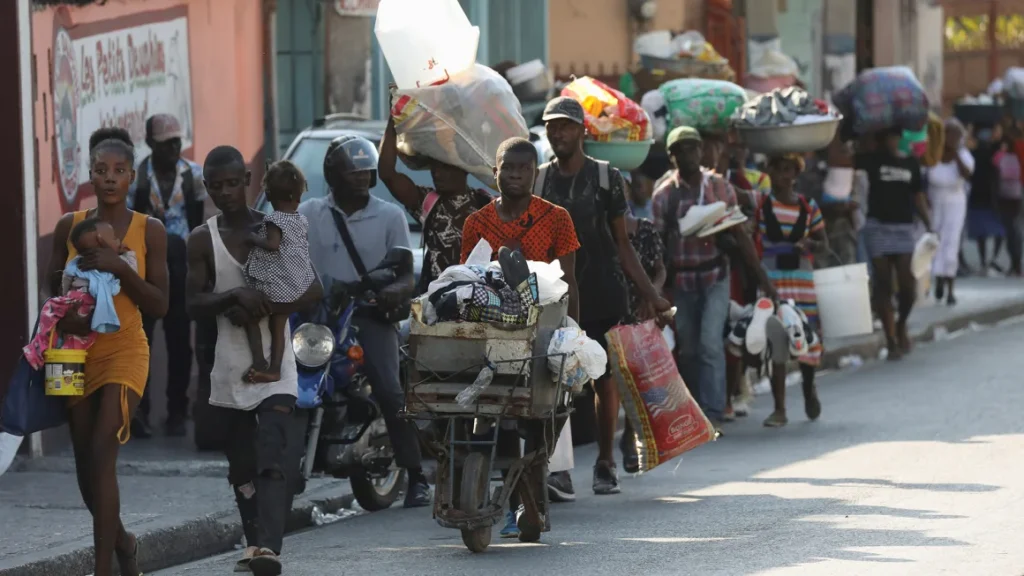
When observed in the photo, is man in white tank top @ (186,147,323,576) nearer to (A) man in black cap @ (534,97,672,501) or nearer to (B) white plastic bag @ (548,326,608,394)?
(B) white plastic bag @ (548,326,608,394)

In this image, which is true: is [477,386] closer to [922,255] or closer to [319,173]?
[319,173]

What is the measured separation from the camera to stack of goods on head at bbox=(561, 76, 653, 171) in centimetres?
1160

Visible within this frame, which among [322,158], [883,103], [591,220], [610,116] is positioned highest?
[883,103]

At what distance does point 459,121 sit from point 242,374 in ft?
8.83

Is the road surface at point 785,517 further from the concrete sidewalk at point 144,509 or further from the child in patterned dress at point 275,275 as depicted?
the child in patterned dress at point 275,275

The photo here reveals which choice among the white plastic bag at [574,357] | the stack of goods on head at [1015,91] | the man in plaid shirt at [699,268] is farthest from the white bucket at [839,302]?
the stack of goods on head at [1015,91]

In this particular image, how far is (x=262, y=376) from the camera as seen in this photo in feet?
26.3

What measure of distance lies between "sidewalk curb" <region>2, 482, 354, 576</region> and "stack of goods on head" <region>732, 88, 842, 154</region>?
17.7 feet

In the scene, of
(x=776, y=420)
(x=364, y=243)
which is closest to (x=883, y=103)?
(x=776, y=420)

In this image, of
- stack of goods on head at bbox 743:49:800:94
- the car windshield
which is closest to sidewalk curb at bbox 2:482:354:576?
the car windshield

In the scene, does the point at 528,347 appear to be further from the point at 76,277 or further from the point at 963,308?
the point at 963,308

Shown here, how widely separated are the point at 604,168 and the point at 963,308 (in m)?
11.6

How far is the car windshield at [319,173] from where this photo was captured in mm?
12750

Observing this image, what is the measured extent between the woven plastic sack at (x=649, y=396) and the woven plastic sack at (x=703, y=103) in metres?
4.24
